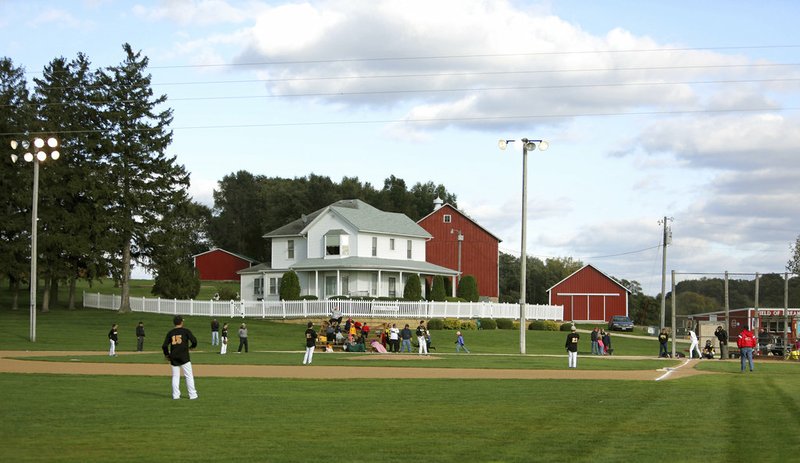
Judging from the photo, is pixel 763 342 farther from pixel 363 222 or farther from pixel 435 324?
pixel 363 222

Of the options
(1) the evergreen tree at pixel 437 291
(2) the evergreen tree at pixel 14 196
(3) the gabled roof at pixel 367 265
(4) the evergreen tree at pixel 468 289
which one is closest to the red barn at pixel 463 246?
(4) the evergreen tree at pixel 468 289

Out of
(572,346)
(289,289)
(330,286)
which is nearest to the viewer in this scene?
(572,346)

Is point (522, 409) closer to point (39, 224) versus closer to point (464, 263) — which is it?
point (39, 224)

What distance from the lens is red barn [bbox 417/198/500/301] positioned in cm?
8331

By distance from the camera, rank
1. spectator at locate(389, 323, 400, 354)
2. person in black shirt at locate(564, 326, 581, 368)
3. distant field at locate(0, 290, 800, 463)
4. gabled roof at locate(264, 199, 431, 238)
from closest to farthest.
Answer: distant field at locate(0, 290, 800, 463)
person in black shirt at locate(564, 326, 581, 368)
spectator at locate(389, 323, 400, 354)
gabled roof at locate(264, 199, 431, 238)

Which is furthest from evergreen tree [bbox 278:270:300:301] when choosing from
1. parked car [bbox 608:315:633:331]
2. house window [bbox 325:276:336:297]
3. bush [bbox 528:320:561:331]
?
parked car [bbox 608:315:633:331]

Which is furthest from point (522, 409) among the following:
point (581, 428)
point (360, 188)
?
point (360, 188)

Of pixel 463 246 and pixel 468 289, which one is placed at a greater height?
pixel 463 246

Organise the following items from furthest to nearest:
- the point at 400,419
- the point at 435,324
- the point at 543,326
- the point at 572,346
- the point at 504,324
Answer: the point at 543,326 < the point at 504,324 < the point at 435,324 < the point at 572,346 < the point at 400,419

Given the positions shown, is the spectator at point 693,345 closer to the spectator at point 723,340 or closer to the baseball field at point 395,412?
the spectator at point 723,340

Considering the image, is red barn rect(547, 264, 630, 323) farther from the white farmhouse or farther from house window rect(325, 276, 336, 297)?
house window rect(325, 276, 336, 297)

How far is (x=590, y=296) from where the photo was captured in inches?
3418

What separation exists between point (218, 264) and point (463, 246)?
104 ft

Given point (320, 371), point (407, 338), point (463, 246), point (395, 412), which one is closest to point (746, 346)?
point (320, 371)
